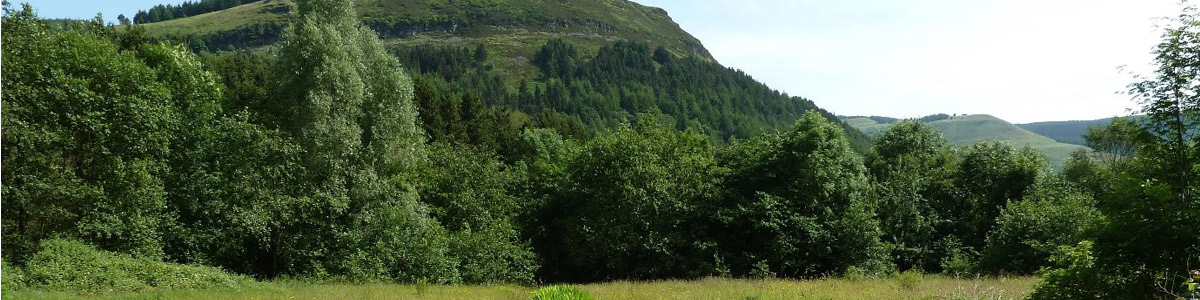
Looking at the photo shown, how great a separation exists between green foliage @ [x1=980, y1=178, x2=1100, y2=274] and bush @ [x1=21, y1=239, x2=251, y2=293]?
1271 inches

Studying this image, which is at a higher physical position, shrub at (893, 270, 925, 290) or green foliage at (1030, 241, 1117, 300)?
green foliage at (1030, 241, 1117, 300)

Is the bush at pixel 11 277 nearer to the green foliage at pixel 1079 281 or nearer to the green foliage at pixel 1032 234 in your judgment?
the green foliage at pixel 1079 281

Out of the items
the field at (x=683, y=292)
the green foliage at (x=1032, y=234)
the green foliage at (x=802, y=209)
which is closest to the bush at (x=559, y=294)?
the field at (x=683, y=292)

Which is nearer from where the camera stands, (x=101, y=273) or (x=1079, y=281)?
(x=1079, y=281)

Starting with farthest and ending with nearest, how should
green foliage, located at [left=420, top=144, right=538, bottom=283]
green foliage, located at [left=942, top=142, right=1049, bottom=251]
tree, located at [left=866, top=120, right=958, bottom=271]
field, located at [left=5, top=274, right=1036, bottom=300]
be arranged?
1. green foliage, located at [left=942, top=142, right=1049, bottom=251]
2. tree, located at [left=866, top=120, right=958, bottom=271]
3. green foliage, located at [left=420, top=144, right=538, bottom=283]
4. field, located at [left=5, top=274, right=1036, bottom=300]

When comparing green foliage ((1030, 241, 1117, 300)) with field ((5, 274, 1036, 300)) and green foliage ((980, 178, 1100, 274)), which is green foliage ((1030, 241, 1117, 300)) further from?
green foliage ((980, 178, 1100, 274))

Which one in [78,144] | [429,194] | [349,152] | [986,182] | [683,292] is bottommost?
[683,292]

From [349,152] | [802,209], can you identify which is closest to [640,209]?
[802,209]

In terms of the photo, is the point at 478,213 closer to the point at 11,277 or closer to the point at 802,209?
the point at 802,209

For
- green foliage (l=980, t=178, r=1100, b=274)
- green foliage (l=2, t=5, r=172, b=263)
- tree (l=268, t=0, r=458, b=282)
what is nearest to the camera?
green foliage (l=2, t=5, r=172, b=263)

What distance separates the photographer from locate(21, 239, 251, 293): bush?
746 inches

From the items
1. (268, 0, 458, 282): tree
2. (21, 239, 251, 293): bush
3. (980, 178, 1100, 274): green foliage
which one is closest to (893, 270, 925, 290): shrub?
(980, 178, 1100, 274): green foliage

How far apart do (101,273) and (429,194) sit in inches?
779

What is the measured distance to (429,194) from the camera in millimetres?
38938
